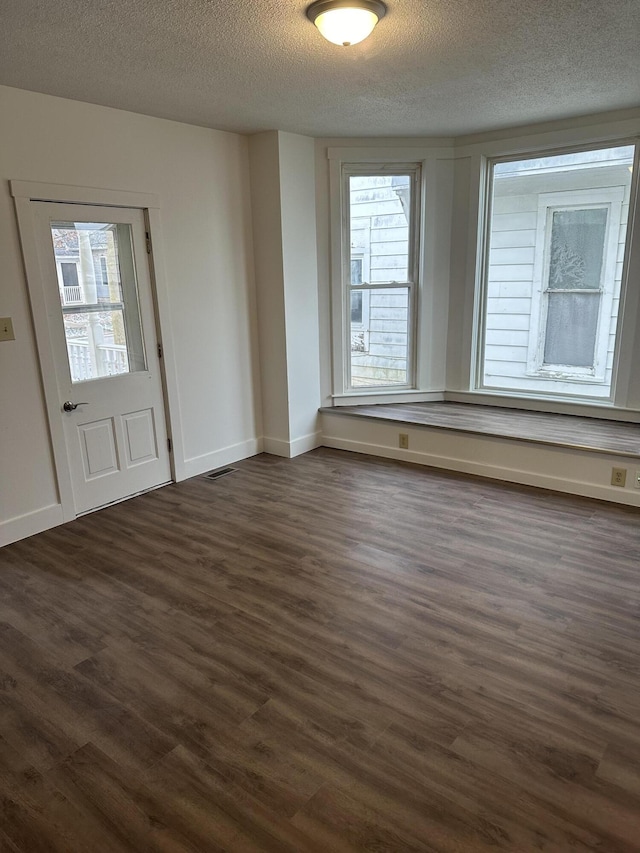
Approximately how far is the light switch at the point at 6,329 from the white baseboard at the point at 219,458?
1586 millimetres

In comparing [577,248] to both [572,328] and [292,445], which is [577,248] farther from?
[292,445]

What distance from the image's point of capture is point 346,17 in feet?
7.32

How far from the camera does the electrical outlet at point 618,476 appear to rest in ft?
12.2

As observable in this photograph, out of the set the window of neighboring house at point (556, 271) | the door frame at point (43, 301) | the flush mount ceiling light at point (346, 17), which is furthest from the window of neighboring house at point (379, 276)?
the flush mount ceiling light at point (346, 17)

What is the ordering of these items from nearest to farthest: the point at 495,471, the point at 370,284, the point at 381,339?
the point at 495,471
the point at 370,284
the point at 381,339

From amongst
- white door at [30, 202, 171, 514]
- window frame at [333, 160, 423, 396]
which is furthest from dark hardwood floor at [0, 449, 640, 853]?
window frame at [333, 160, 423, 396]

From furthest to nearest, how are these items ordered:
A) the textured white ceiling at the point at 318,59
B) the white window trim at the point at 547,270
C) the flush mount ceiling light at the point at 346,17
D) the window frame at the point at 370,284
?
the window frame at the point at 370,284 → the white window trim at the point at 547,270 → the textured white ceiling at the point at 318,59 → the flush mount ceiling light at the point at 346,17

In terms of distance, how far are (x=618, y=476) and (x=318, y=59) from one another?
305 cm

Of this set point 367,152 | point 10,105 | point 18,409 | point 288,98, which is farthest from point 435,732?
point 367,152

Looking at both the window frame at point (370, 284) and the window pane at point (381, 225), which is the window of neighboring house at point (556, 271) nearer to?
the window frame at point (370, 284)

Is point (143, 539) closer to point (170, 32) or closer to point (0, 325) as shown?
point (0, 325)

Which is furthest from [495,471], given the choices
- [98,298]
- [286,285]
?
[98,298]

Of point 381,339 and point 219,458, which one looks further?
point 381,339

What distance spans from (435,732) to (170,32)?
9.73 feet
